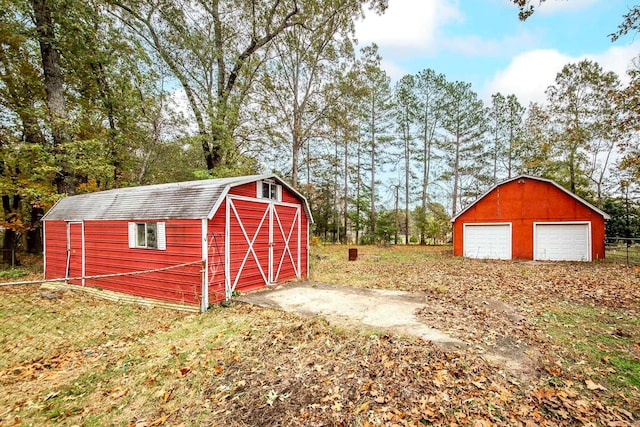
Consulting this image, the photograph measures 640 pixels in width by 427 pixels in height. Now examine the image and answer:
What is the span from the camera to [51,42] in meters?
10.4

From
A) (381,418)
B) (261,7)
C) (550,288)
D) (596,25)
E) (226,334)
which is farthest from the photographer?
(261,7)

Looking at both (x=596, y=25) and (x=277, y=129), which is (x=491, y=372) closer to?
(x=596, y=25)

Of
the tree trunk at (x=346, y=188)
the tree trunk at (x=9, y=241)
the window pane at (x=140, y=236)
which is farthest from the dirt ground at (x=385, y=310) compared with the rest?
the tree trunk at (x=346, y=188)

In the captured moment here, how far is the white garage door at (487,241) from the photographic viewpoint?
15.2 meters

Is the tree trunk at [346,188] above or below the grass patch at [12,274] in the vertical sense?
above

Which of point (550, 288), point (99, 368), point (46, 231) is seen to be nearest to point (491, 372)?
point (99, 368)

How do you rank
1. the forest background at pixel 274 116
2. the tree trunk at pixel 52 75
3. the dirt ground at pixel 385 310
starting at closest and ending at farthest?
the dirt ground at pixel 385 310
the tree trunk at pixel 52 75
the forest background at pixel 274 116

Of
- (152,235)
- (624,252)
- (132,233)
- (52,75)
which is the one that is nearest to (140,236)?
(132,233)

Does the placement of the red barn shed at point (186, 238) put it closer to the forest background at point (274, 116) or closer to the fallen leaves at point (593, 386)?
the forest background at point (274, 116)

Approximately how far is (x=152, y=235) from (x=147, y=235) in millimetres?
197

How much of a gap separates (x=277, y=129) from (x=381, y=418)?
1763cm

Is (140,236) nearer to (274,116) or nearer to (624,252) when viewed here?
(274,116)

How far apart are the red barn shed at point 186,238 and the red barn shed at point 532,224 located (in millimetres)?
10933

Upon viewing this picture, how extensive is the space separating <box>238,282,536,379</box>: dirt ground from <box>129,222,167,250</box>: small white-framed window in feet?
8.59
